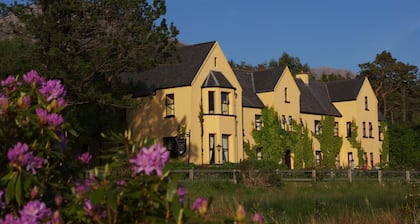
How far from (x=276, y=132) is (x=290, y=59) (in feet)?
189

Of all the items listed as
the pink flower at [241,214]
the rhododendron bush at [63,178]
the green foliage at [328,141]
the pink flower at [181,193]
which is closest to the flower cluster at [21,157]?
the rhododendron bush at [63,178]

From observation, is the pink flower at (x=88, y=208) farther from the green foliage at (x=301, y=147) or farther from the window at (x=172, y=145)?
the green foliage at (x=301, y=147)

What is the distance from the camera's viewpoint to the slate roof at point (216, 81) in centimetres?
3953

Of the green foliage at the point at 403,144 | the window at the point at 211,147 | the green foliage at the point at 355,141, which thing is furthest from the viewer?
the green foliage at the point at 403,144

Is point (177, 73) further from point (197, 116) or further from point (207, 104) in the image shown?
point (197, 116)

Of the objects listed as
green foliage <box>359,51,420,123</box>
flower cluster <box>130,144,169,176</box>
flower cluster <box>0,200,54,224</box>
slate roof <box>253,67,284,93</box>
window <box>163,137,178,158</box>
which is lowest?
flower cluster <box>0,200,54,224</box>

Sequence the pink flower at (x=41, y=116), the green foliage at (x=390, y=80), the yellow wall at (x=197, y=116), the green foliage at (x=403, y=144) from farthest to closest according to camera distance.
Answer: the green foliage at (x=390, y=80) < the green foliage at (x=403, y=144) < the yellow wall at (x=197, y=116) < the pink flower at (x=41, y=116)

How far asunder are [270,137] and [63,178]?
1583 inches

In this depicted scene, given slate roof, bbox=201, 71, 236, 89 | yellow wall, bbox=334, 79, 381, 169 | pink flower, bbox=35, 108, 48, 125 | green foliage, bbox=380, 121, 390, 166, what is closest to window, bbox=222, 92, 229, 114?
slate roof, bbox=201, 71, 236, 89

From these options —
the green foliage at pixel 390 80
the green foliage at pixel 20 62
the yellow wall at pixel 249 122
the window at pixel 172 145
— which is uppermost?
the green foliage at pixel 390 80

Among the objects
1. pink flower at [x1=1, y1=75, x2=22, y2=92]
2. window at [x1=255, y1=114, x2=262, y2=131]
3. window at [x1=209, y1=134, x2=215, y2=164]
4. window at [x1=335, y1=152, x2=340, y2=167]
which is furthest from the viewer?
window at [x1=335, y1=152, x2=340, y2=167]

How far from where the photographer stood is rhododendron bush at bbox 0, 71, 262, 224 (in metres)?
3.00

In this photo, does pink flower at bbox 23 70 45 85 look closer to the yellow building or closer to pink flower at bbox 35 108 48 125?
pink flower at bbox 35 108 48 125

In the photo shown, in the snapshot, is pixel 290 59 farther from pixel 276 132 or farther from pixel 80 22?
pixel 80 22
